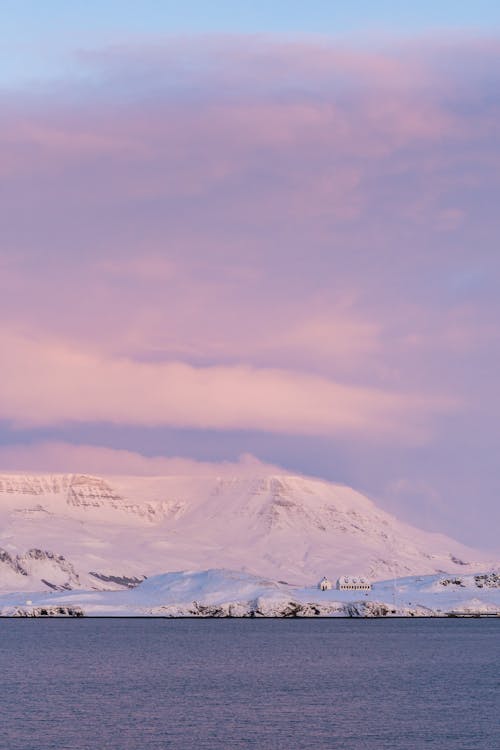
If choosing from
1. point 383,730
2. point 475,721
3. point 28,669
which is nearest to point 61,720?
point 383,730

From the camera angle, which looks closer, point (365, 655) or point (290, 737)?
point (290, 737)

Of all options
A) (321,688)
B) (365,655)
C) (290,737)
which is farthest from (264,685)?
(365,655)

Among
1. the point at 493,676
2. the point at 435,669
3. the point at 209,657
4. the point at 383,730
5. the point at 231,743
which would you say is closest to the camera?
the point at 231,743

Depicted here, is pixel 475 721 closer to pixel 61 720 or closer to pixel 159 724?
pixel 159 724

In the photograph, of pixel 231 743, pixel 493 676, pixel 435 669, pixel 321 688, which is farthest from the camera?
pixel 435 669

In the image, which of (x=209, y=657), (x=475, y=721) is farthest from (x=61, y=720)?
(x=209, y=657)

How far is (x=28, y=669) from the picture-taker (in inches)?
6427

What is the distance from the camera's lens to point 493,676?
506ft

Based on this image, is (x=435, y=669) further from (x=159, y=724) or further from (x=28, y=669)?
(x=159, y=724)

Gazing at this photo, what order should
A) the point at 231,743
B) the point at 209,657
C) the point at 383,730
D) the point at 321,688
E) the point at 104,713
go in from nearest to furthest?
the point at 231,743
the point at 383,730
the point at 104,713
the point at 321,688
the point at 209,657

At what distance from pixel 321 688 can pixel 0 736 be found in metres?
46.6

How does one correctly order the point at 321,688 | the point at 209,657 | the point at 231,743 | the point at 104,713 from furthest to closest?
the point at 209,657 < the point at 321,688 < the point at 104,713 < the point at 231,743

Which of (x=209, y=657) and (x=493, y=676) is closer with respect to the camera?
(x=493, y=676)

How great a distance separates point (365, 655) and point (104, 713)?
8983 centimetres
